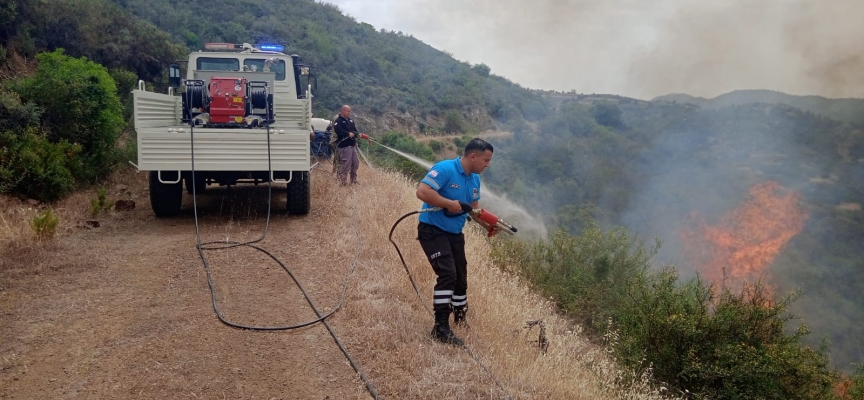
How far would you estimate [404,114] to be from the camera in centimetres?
3725

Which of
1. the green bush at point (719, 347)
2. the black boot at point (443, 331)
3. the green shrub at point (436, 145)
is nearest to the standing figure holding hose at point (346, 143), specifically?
the green bush at point (719, 347)

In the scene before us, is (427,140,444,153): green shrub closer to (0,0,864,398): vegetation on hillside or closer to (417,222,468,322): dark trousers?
(0,0,864,398): vegetation on hillside

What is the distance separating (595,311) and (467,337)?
602 centimetres

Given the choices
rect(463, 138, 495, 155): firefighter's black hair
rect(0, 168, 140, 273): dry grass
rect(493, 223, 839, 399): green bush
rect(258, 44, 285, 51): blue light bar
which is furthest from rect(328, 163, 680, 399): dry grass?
rect(258, 44, 285, 51): blue light bar

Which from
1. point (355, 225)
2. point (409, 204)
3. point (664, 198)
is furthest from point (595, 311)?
point (664, 198)

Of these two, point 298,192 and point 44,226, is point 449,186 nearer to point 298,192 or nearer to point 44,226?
point 298,192

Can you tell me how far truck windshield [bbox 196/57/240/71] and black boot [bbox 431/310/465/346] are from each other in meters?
7.78

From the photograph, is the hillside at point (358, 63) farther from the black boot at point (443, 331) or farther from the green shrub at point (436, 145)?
the black boot at point (443, 331)

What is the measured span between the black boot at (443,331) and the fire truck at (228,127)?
13.0ft

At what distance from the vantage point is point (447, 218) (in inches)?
185

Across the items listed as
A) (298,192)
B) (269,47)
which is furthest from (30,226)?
(269,47)

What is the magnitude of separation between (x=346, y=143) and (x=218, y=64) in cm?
277

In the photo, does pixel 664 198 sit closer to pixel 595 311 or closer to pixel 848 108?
pixel 848 108

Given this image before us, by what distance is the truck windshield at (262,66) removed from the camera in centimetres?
1083
